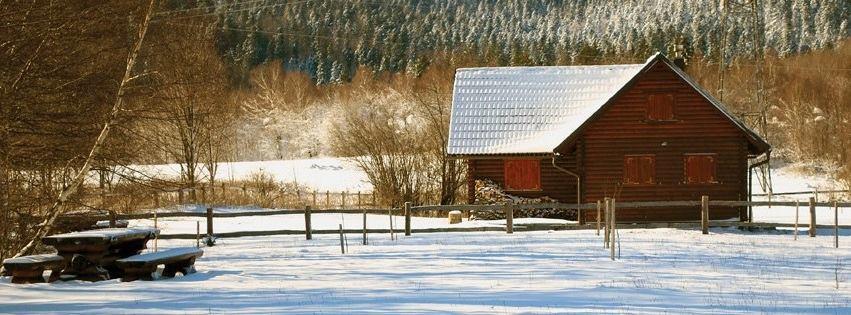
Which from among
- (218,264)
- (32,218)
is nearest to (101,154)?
(32,218)

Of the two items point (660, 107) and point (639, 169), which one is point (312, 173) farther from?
point (660, 107)

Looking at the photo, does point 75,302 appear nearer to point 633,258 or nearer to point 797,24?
point 633,258

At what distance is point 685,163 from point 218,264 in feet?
64.8

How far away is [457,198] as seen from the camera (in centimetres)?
4338

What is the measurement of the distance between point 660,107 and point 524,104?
19.5 feet

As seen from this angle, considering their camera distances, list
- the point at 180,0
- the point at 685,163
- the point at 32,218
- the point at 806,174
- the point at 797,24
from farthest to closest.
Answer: the point at 797,24 → the point at 806,174 → the point at 685,163 → the point at 180,0 → the point at 32,218

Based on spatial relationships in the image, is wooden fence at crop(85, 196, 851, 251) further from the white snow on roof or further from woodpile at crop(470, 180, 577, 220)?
the white snow on roof

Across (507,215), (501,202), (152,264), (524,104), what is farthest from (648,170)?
(152,264)

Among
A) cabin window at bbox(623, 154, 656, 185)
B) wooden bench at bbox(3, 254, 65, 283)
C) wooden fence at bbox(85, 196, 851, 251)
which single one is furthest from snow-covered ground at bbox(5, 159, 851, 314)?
cabin window at bbox(623, 154, 656, 185)

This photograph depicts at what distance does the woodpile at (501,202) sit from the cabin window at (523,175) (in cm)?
48

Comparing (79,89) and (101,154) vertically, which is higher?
(79,89)

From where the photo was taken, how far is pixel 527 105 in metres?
35.4

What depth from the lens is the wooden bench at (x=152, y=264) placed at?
1517cm

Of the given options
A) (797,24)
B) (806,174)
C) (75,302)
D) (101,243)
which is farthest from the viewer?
(797,24)
